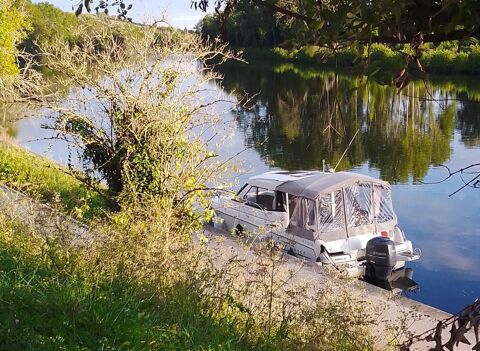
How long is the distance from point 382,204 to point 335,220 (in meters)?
1.47

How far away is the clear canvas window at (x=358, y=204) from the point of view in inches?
539

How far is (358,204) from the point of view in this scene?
→ 549 inches

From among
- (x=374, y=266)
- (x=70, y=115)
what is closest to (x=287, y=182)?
(x=374, y=266)

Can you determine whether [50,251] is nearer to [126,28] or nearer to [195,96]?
[195,96]

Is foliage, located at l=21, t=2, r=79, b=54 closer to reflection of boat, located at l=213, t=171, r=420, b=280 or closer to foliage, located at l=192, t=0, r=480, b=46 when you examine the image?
foliage, located at l=192, t=0, r=480, b=46

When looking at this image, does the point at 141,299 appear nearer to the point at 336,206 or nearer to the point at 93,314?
the point at 93,314

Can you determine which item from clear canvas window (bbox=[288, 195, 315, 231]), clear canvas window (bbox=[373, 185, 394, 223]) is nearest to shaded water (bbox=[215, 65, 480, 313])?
clear canvas window (bbox=[373, 185, 394, 223])

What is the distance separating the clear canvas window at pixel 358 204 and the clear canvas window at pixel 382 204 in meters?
0.17

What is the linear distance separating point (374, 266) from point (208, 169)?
185 inches

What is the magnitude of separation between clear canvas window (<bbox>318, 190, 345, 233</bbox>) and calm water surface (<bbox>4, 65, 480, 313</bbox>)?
4.45 feet

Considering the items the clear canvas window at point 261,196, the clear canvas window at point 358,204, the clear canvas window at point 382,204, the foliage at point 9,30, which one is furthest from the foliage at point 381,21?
the foliage at point 9,30

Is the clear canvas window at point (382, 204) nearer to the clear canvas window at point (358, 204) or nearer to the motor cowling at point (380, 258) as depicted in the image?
the clear canvas window at point (358, 204)

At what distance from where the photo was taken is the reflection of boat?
41.7 ft

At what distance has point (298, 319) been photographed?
4.57 m
